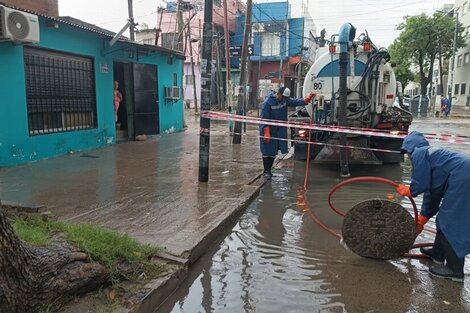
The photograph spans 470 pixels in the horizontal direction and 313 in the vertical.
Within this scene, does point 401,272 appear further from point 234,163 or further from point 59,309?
point 234,163

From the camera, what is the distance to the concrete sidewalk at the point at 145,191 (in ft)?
16.1

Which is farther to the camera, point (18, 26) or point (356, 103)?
point (356, 103)

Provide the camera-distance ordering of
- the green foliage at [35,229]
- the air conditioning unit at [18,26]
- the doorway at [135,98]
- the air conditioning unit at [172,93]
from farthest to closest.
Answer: the air conditioning unit at [172,93]
the doorway at [135,98]
the air conditioning unit at [18,26]
the green foliage at [35,229]

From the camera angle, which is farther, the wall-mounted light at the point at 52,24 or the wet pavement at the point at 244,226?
the wall-mounted light at the point at 52,24

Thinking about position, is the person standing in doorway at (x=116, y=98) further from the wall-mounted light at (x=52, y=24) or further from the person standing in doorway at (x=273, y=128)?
the person standing in doorway at (x=273, y=128)

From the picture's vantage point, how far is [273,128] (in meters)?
8.29

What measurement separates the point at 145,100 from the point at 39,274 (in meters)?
11.5

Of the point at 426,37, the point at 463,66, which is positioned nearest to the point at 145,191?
the point at 426,37

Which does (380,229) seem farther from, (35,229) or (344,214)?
(35,229)

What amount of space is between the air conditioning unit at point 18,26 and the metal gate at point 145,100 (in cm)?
510

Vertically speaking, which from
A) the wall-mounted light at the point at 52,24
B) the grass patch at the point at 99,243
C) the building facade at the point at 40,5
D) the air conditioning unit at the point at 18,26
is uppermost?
the building facade at the point at 40,5

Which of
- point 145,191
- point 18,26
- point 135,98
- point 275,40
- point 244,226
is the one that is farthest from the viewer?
point 275,40

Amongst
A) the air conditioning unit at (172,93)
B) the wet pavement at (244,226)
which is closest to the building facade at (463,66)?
the air conditioning unit at (172,93)

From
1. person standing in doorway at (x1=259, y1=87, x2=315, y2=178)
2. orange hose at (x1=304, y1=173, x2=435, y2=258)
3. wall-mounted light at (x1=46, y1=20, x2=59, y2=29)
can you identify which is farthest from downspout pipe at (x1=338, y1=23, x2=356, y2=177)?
wall-mounted light at (x1=46, y1=20, x2=59, y2=29)
